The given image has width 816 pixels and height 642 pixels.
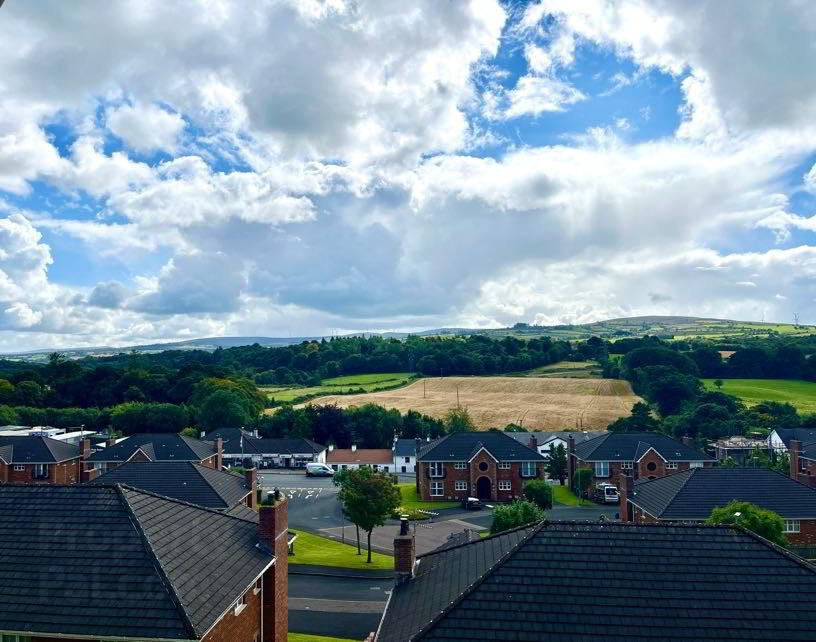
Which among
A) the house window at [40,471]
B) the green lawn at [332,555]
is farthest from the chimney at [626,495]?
the house window at [40,471]

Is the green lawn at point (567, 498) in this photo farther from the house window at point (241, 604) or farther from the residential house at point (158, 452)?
the house window at point (241, 604)

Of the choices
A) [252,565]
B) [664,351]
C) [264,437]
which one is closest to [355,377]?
[264,437]

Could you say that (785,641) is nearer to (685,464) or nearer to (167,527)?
(167,527)

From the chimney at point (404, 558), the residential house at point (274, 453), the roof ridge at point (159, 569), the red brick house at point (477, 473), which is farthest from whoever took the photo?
the residential house at point (274, 453)

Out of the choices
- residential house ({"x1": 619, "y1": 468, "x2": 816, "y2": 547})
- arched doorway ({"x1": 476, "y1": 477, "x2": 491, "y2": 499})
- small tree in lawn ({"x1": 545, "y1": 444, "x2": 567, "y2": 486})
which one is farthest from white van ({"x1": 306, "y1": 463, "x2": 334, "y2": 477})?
residential house ({"x1": 619, "y1": 468, "x2": 816, "y2": 547})

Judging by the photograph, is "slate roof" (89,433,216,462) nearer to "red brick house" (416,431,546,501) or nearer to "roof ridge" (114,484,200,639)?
"red brick house" (416,431,546,501)

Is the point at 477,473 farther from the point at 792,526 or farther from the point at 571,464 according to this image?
→ the point at 792,526

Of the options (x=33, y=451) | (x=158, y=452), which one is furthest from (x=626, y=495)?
(x=33, y=451)
